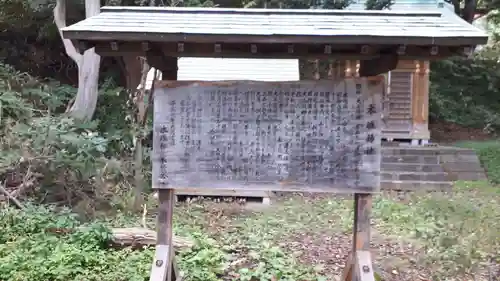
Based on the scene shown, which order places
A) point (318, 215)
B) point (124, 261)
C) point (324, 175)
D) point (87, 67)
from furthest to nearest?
point (87, 67) → point (318, 215) → point (124, 261) → point (324, 175)

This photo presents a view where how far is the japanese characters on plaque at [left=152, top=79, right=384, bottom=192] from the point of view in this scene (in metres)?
4.26

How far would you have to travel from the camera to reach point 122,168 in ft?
29.0

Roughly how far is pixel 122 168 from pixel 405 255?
202 inches

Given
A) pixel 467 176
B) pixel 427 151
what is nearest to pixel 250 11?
pixel 427 151

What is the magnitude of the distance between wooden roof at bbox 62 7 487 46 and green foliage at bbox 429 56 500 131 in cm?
1564

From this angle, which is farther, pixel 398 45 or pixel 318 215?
pixel 318 215

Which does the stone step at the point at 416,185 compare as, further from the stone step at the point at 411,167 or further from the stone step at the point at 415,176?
the stone step at the point at 411,167

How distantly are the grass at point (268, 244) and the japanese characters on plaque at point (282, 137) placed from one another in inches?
69.3

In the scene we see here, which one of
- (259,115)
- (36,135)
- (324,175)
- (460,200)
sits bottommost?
(460,200)

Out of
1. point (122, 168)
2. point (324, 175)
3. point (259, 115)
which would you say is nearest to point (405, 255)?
point (324, 175)

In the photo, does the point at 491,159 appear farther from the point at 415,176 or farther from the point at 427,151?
the point at 415,176

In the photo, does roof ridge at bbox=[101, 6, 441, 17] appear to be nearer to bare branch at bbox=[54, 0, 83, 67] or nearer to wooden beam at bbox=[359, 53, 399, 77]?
wooden beam at bbox=[359, 53, 399, 77]

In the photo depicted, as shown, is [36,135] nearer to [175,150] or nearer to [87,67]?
[87,67]

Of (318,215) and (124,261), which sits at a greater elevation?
(124,261)
